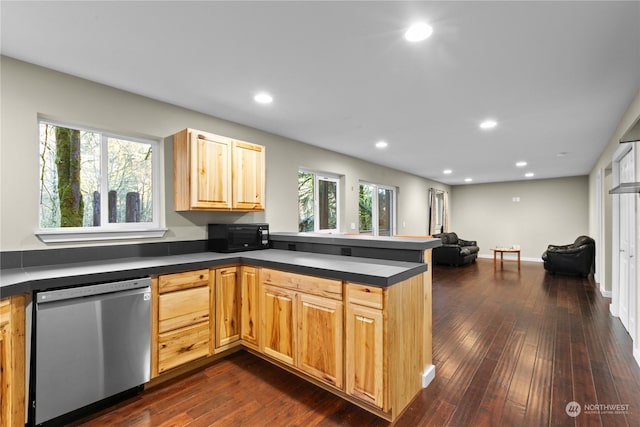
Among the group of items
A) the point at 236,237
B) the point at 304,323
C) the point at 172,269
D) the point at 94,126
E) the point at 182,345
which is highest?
the point at 94,126

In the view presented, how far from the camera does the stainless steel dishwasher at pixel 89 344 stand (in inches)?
70.3

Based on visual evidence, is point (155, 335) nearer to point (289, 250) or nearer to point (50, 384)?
point (50, 384)

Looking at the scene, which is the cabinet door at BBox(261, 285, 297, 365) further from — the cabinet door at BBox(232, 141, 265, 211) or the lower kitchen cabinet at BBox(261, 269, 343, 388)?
the cabinet door at BBox(232, 141, 265, 211)

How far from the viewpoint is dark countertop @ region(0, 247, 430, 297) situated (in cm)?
179

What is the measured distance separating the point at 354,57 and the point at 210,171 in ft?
5.70

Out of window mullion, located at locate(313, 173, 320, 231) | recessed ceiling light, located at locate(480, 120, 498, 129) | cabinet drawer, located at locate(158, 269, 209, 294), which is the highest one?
recessed ceiling light, located at locate(480, 120, 498, 129)

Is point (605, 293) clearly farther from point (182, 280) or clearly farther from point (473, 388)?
point (182, 280)

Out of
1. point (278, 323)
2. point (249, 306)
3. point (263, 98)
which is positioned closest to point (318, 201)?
point (263, 98)

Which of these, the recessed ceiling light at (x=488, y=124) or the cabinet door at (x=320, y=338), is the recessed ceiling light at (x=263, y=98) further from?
the recessed ceiling light at (x=488, y=124)

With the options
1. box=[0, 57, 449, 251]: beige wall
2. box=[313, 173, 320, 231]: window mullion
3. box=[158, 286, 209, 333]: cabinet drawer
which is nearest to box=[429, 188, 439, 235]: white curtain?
box=[313, 173, 320, 231]: window mullion

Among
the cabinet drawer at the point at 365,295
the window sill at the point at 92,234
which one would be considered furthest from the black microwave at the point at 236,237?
the cabinet drawer at the point at 365,295

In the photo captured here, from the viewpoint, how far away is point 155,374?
7.41 ft

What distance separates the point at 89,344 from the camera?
1.94 metres

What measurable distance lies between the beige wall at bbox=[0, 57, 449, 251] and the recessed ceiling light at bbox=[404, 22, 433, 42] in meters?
2.33
